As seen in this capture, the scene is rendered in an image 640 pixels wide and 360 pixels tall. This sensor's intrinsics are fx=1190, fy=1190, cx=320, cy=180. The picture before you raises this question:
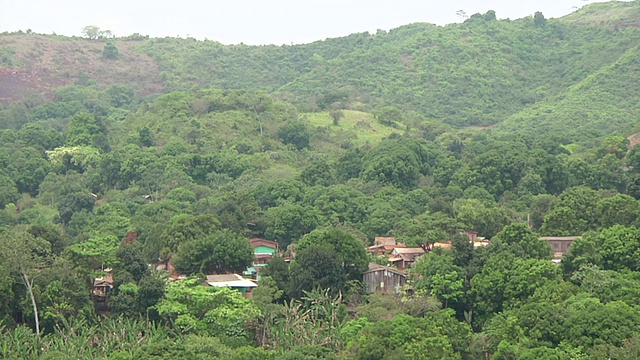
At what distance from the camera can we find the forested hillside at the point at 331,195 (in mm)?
38312

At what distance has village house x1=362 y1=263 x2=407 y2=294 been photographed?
145ft

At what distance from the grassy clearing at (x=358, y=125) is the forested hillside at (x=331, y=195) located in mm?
233

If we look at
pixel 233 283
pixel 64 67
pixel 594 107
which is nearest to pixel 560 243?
pixel 233 283

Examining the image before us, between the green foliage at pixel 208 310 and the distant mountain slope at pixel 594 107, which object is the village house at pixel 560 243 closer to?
the green foliage at pixel 208 310

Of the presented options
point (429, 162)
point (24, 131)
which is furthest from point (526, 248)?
point (24, 131)

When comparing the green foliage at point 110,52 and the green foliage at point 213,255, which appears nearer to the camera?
the green foliage at point 213,255

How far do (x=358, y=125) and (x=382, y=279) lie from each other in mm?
41859

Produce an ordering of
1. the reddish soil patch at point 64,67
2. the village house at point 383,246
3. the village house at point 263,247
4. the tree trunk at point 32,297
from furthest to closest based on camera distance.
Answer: the reddish soil patch at point 64,67
the village house at point 263,247
the village house at point 383,246
the tree trunk at point 32,297

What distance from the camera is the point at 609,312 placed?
35.9 metres

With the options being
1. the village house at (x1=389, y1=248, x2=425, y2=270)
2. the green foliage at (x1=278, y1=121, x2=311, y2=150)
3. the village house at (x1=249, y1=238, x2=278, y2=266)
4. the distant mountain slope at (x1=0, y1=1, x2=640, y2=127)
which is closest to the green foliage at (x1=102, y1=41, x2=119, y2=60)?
the distant mountain slope at (x1=0, y1=1, x2=640, y2=127)

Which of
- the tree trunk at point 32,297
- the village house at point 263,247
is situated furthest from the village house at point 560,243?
the tree trunk at point 32,297

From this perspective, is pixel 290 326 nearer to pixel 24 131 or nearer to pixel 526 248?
pixel 526 248

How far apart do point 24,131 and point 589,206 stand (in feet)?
Result: 135

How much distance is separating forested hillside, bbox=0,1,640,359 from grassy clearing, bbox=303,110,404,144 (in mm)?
233
